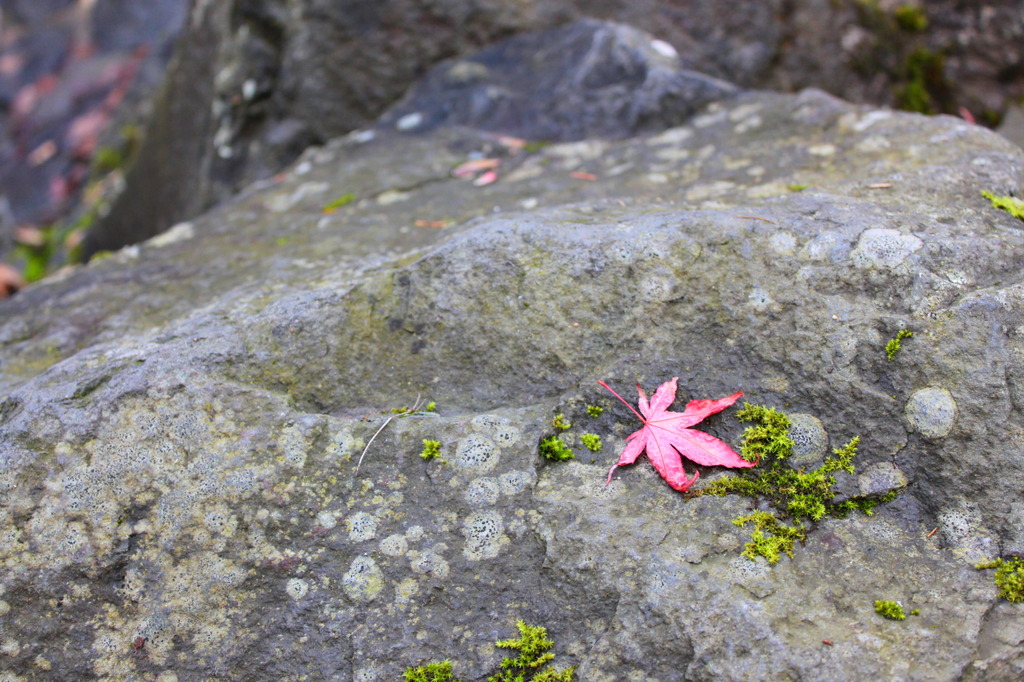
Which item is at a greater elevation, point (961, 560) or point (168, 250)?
point (168, 250)

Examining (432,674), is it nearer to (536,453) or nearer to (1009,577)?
(536,453)

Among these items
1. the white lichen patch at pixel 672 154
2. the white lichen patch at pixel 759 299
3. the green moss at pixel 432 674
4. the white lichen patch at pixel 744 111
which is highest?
the white lichen patch at pixel 744 111

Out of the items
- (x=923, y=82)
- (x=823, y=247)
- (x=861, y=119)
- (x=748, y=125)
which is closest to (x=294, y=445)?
(x=823, y=247)

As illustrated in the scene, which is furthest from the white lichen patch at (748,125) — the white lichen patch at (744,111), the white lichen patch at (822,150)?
the white lichen patch at (822,150)

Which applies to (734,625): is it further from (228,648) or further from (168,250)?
(168,250)

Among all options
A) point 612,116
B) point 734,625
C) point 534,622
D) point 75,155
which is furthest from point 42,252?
point 734,625

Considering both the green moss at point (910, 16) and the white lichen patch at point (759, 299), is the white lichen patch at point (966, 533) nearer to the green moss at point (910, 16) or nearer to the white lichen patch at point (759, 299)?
the white lichen patch at point (759, 299)
